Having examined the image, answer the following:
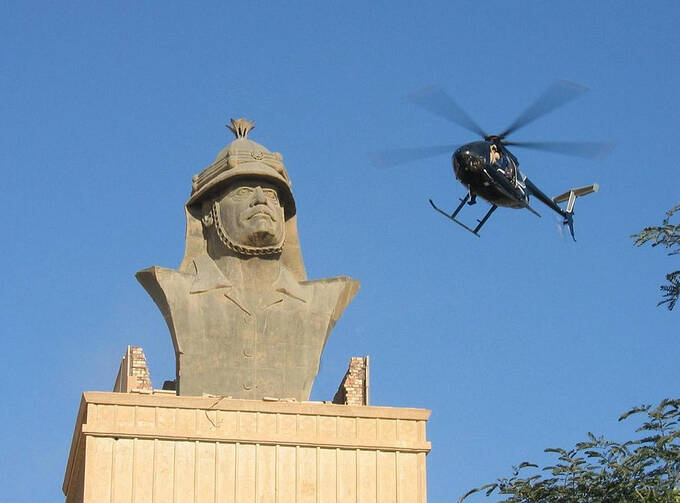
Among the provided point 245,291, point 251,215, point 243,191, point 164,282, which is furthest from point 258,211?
point 164,282

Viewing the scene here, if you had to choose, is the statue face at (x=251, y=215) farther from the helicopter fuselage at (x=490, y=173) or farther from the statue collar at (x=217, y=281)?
the helicopter fuselage at (x=490, y=173)

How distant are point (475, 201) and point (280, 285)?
4664mm

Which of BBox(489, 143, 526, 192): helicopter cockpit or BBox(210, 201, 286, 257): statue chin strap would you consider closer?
BBox(210, 201, 286, 257): statue chin strap

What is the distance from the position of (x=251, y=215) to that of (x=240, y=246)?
1.90 ft

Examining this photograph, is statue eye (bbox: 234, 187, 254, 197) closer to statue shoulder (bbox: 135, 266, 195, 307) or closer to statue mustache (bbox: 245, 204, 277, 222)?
statue mustache (bbox: 245, 204, 277, 222)

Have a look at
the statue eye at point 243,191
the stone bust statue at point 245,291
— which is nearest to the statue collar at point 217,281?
the stone bust statue at point 245,291

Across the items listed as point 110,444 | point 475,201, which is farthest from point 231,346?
point 475,201

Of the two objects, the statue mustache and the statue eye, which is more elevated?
the statue eye

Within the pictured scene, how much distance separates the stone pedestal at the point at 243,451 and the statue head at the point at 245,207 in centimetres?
330

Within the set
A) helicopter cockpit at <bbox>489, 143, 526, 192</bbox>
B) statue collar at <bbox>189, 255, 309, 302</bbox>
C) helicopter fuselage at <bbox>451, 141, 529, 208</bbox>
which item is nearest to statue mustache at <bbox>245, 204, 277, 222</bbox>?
statue collar at <bbox>189, 255, 309, 302</bbox>

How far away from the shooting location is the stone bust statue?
29.6 metres

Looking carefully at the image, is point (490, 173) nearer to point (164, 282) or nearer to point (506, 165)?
point (506, 165)

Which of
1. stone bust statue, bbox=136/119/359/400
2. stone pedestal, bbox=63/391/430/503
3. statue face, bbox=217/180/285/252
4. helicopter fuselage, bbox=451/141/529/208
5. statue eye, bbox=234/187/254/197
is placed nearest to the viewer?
stone pedestal, bbox=63/391/430/503

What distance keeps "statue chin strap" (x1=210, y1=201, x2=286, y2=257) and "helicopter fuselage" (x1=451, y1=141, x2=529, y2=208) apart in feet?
13.0
